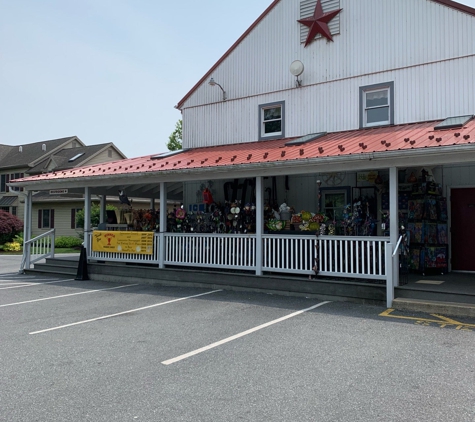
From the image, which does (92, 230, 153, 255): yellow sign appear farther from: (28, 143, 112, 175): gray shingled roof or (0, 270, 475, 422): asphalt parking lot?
(28, 143, 112, 175): gray shingled roof

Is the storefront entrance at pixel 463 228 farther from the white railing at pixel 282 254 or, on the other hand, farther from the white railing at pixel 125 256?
the white railing at pixel 125 256

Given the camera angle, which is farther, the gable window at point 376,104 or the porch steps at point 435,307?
the gable window at point 376,104

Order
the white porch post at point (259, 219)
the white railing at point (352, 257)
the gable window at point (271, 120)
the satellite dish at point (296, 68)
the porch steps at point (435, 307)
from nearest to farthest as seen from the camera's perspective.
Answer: the porch steps at point (435, 307) < the white railing at point (352, 257) < the white porch post at point (259, 219) < the satellite dish at point (296, 68) < the gable window at point (271, 120)

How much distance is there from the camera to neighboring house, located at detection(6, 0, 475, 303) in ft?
31.4

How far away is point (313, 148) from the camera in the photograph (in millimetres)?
10383

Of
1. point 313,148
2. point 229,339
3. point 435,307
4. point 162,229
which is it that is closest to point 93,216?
point 162,229

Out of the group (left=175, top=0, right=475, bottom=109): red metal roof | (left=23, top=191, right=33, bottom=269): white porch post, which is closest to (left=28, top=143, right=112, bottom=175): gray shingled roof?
(left=23, top=191, right=33, bottom=269): white porch post

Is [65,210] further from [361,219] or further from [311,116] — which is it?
[361,219]

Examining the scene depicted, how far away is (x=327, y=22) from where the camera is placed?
13016 mm

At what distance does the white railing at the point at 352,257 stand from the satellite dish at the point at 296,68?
5.75 metres

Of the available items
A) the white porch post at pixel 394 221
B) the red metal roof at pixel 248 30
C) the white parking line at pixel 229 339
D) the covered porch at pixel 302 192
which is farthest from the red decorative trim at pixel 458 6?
the white parking line at pixel 229 339

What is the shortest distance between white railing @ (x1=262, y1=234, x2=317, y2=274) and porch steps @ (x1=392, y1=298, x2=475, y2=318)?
6.79ft

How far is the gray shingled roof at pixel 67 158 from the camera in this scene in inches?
1356

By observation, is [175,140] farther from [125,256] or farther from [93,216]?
[125,256]
